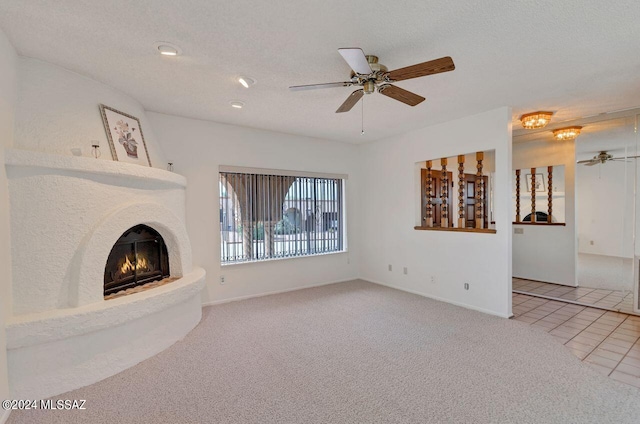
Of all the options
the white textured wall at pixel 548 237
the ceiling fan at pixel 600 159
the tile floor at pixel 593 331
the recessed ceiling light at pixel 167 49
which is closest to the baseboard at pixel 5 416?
the recessed ceiling light at pixel 167 49

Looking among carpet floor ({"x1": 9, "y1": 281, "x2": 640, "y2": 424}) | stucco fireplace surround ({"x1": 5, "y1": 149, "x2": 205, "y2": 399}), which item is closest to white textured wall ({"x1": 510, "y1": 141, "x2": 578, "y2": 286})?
carpet floor ({"x1": 9, "y1": 281, "x2": 640, "y2": 424})

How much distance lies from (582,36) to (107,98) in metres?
4.16

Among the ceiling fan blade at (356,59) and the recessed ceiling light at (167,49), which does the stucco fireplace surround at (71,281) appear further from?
the ceiling fan blade at (356,59)

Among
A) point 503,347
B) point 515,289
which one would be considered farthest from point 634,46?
point 515,289

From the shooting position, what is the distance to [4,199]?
2.19 meters

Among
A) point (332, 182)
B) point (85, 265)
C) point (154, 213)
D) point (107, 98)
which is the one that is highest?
point (107, 98)

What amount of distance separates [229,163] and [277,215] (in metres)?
1.11

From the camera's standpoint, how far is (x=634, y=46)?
94.2 inches

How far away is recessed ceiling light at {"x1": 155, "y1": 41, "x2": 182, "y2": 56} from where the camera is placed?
2.35 m

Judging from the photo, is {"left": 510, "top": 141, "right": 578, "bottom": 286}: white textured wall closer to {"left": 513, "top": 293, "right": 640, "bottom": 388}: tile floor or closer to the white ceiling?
{"left": 513, "top": 293, "right": 640, "bottom": 388}: tile floor

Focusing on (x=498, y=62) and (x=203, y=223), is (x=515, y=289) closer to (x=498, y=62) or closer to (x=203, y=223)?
(x=498, y=62)

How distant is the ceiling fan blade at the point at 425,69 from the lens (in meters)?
2.09

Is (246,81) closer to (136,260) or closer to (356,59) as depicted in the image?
(356,59)

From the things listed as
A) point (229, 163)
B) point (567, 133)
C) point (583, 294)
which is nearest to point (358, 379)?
point (229, 163)
